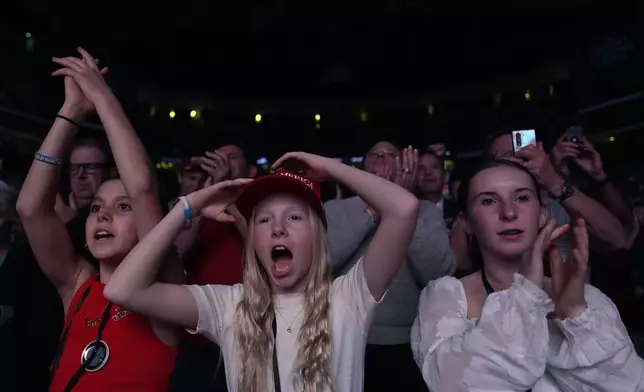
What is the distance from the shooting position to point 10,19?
10438 mm

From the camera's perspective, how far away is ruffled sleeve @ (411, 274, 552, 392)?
5.08ft

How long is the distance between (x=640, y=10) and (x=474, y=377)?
29.0ft

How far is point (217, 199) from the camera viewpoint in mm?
2062

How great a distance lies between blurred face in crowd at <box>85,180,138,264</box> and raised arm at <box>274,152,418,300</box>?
833mm

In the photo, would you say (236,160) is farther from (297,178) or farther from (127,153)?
(297,178)

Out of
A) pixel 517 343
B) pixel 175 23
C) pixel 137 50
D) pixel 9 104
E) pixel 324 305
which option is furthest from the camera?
pixel 137 50

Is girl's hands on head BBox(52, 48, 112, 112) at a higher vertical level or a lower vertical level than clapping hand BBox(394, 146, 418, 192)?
higher

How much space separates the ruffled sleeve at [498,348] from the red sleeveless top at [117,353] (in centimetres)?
90

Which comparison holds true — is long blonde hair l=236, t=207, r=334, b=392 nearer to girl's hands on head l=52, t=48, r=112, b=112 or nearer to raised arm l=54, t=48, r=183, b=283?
raised arm l=54, t=48, r=183, b=283

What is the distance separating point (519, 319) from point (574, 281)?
22cm

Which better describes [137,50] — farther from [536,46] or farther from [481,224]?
[481,224]

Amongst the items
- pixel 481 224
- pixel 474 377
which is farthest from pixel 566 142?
pixel 474 377

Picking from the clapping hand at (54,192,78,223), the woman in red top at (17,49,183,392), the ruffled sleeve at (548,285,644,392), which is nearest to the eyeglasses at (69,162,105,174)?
the clapping hand at (54,192,78,223)

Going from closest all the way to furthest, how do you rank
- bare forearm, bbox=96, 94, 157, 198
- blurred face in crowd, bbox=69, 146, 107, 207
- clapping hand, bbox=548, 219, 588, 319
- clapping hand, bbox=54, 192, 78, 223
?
clapping hand, bbox=548, 219, 588, 319 < bare forearm, bbox=96, 94, 157, 198 < clapping hand, bbox=54, 192, 78, 223 < blurred face in crowd, bbox=69, 146, 107, 207
